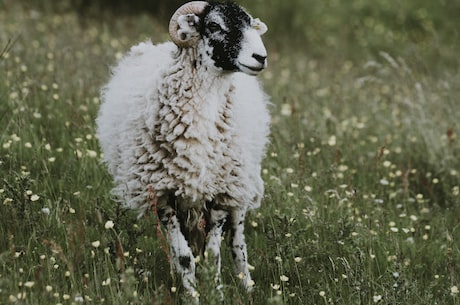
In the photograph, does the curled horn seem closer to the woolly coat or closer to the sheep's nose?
the woolly coat

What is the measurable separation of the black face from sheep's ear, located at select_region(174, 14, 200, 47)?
0.14 ft

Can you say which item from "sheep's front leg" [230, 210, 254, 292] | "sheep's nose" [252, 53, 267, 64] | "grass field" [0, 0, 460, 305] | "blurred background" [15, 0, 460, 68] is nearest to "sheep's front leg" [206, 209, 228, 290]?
"sheep's front leg" [230, 210, 254, 292]

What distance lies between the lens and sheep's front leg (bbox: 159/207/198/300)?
14.8 ft

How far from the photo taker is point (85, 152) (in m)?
5.85

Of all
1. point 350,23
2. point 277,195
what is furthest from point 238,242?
point 350,23

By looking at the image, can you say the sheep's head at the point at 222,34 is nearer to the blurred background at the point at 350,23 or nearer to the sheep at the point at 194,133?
the sheep at the point at 194,133

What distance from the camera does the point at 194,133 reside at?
445 centimetres

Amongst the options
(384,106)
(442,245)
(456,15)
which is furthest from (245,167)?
(456,15)

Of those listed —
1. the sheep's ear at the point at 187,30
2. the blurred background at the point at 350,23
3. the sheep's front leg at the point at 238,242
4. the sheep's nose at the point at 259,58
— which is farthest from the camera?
the blurred background at the point at 350,23

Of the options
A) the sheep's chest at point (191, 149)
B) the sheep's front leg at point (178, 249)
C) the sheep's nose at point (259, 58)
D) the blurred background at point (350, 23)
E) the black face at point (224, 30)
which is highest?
the blurred background at point (350, 23)

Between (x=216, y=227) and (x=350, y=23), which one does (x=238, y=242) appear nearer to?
(x=216, y=227)

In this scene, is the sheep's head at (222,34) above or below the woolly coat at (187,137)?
above

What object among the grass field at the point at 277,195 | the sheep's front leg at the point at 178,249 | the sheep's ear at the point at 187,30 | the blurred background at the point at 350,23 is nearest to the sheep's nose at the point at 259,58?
the sheep's ear at the point at 187,30

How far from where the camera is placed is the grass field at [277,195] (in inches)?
167
